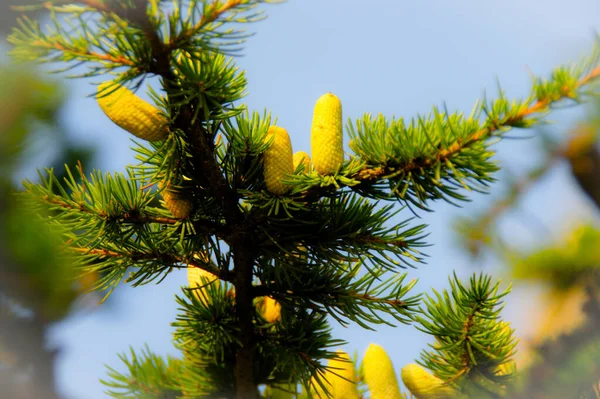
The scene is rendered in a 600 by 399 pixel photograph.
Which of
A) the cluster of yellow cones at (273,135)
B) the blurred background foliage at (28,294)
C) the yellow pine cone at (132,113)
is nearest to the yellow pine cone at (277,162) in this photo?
the cluster of yellow cones at (273,135)

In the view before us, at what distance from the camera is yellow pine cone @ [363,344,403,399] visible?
0.69 metres

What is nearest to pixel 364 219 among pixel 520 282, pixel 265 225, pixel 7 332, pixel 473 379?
pixel 265 225

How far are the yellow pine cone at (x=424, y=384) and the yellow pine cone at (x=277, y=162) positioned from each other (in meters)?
0.29

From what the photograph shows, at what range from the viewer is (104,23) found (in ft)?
1.50

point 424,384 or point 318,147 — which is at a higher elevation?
point 318,147

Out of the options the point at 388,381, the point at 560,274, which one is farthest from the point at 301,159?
the point at 560,274

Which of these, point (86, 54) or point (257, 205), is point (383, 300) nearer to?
point (257, 205)

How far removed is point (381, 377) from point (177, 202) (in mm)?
315

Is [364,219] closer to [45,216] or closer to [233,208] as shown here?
[233,208]

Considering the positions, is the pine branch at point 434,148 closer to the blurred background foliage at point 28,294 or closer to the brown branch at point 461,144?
the brown branch at point 461,144

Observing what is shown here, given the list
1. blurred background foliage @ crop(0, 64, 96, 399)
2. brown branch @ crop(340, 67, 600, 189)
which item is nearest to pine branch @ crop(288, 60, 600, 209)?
brown branch @ crop(340, 67, 600, 189)

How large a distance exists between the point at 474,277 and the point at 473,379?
131mm

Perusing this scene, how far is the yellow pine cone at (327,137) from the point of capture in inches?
22.2

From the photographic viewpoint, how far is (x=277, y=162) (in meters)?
0.57
